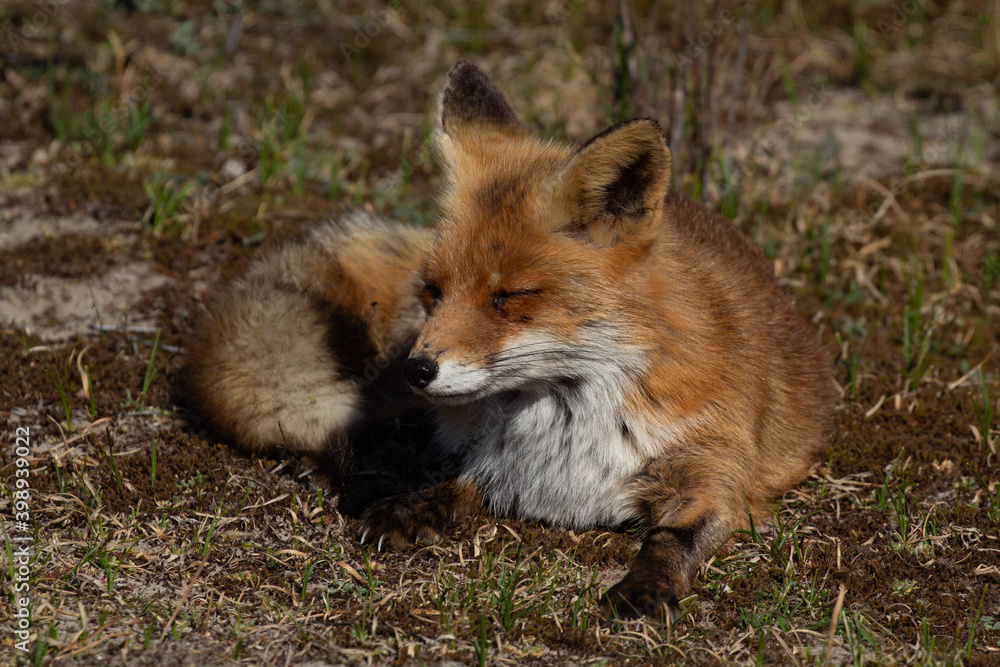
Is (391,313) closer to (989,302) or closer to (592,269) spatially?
(592,269)

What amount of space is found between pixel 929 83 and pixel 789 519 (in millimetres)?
5176

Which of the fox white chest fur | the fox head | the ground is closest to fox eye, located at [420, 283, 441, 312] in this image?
the fox head

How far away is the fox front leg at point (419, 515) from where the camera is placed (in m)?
3.57

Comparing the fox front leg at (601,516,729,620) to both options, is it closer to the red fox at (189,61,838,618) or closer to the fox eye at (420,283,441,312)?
the red fox at (189,61,838,618)

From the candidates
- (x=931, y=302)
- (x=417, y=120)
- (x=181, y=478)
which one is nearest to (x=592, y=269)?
(x=181, y=478)

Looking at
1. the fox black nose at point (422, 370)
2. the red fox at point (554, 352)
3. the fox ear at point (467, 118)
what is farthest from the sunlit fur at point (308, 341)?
the fox black nose at point (422, 370)

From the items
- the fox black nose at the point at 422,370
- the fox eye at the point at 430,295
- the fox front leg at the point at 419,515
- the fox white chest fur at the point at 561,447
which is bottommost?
the fox front leg at the point at 419,515

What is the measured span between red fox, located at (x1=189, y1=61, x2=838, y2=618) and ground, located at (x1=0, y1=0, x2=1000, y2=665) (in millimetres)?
195

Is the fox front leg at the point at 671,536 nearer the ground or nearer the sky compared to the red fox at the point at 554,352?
nearer the ground

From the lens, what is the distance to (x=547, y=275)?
317cm

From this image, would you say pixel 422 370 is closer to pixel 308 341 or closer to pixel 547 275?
pixel 547 275

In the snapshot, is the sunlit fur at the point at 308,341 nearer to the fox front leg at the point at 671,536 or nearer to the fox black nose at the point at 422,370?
the fox black nose at the point at 422,370

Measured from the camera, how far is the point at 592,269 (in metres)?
3.21

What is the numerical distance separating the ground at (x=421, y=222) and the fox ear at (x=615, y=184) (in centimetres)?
124
